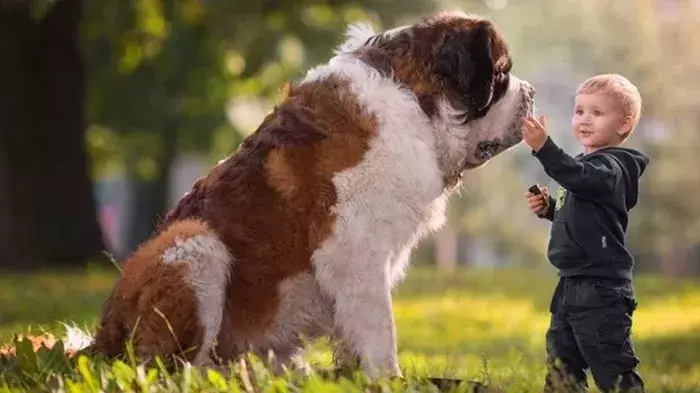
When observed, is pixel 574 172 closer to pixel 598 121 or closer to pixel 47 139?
pixel 598 121

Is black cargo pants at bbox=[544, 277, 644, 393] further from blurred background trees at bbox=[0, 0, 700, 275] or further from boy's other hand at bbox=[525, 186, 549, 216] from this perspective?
blurred background trees at bbox=[0, 0, 700, 275]

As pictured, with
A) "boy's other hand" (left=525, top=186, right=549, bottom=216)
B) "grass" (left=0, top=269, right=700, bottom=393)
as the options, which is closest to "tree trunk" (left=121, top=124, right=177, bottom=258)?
"grass" (left=0, top=269, right=700, bottom=393)

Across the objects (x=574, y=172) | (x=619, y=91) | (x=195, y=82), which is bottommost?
(x=574, y=172)

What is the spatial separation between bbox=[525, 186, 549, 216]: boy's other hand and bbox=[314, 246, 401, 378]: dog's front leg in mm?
1012

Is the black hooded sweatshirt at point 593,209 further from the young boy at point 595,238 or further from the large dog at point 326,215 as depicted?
the large dog at point 326,215

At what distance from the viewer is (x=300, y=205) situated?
5.00 metres

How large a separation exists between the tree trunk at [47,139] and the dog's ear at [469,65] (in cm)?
1252

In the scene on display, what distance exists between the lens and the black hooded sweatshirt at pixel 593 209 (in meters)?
5.10

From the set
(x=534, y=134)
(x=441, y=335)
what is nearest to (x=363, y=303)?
(x=534, y=134)

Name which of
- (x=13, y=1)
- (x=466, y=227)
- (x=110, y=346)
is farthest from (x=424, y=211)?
(x=466, y=227)

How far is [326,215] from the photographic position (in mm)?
4965

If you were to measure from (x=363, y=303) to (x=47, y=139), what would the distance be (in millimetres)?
13276

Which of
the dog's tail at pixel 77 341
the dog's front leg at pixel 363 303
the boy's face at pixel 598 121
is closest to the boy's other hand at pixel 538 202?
the boy's face at pixel 598 121

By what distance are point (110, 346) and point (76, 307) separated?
601 centimetres
